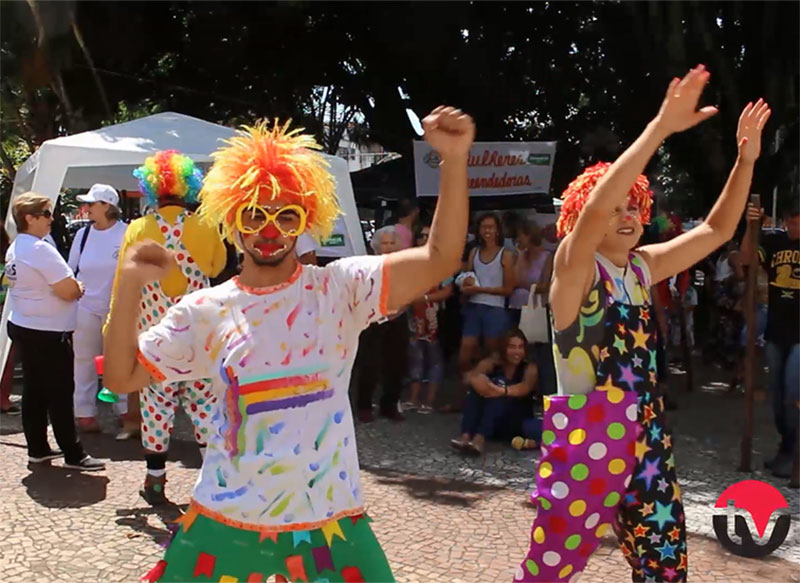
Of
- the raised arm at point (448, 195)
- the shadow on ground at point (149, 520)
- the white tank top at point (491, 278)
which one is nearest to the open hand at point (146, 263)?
the raised arm at point (448, 195)

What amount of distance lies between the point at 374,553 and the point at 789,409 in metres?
3.99

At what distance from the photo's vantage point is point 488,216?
267 inches

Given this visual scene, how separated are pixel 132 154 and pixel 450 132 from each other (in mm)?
4923

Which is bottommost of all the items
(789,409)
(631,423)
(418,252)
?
(789,409)

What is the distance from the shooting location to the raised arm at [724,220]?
2881 mm


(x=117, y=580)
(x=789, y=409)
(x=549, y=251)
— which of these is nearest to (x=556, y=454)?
(x=117, y=580)

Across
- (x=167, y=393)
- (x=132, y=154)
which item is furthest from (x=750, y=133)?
(x=132, y=154)

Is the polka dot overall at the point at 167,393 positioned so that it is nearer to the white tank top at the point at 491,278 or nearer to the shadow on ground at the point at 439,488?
the shadow on ground at the point at 439,488

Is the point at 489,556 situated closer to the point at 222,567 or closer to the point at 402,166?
the point at 222,567

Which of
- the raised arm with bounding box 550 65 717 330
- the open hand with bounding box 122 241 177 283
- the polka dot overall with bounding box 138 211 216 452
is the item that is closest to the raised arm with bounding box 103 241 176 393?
the open hand with bounding box 122 241 177 283

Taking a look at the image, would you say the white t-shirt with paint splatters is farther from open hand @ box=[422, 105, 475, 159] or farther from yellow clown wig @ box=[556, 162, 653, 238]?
yellow clown wig @ box=[556, 162, 653, 238]

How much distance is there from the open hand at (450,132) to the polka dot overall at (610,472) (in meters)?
0.86

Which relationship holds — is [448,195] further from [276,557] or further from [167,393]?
[167,393]

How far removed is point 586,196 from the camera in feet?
9.18
